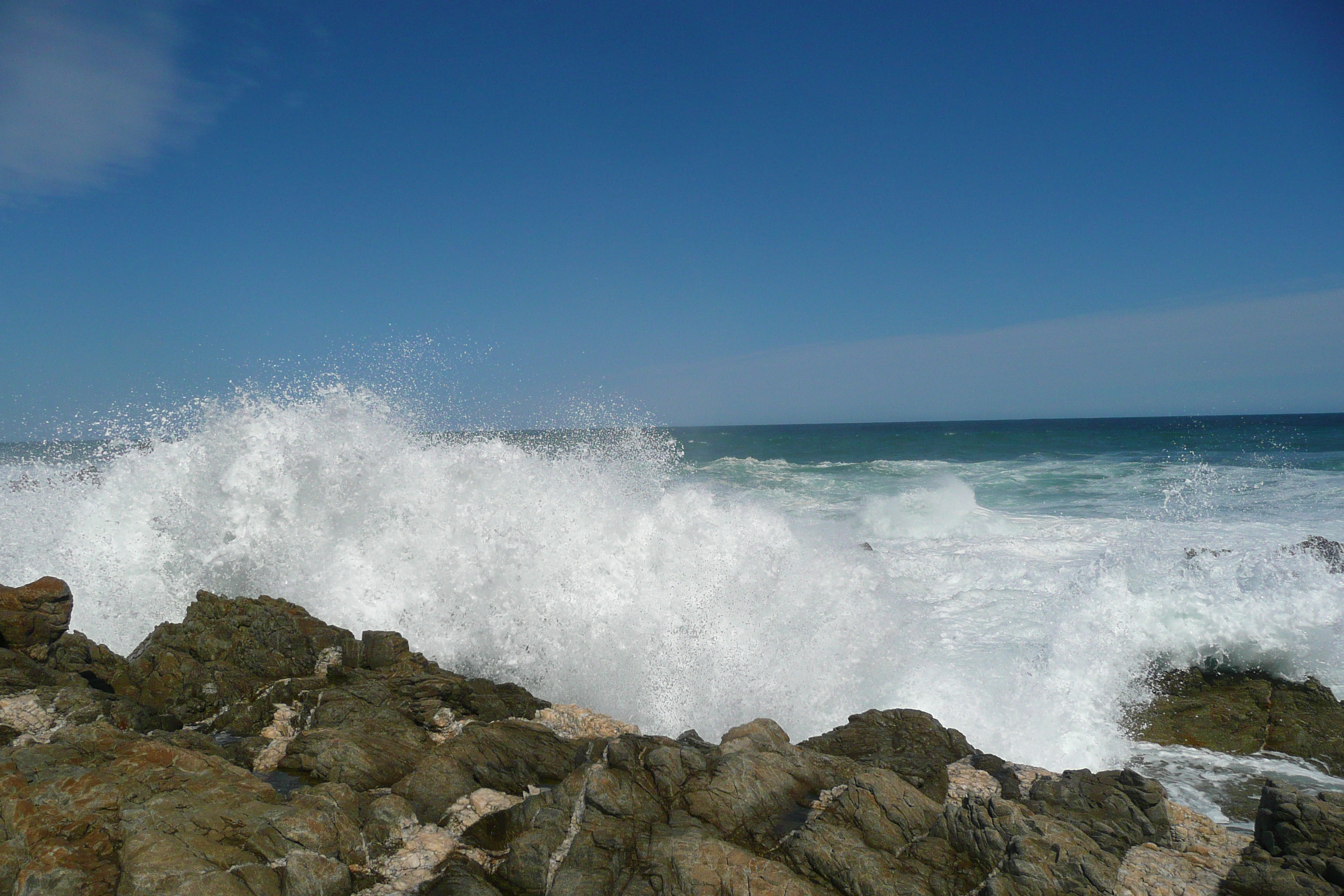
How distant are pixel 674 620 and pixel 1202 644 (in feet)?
20.8

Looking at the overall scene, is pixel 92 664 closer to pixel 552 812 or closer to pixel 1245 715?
pixel 552 812

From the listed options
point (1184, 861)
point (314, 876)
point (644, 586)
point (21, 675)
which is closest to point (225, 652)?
point (21, 675)

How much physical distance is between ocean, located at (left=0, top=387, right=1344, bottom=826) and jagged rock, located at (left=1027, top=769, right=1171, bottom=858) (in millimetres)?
1742

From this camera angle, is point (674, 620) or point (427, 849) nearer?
point (427, 849)

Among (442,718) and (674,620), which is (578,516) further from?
(442,718)

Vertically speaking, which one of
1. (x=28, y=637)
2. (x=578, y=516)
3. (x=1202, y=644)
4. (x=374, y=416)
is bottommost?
(x=1202, y=644)

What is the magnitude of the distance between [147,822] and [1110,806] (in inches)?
210

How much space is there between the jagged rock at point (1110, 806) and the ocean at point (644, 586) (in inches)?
68.6

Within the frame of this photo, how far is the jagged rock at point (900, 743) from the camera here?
4.86 metres

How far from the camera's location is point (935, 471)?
3127 cm

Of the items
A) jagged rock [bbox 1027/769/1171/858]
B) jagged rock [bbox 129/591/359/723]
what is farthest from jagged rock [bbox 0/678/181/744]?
jagged rock [bbox 1027/769/1171/858]

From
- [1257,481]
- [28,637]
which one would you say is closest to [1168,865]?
[28,637]

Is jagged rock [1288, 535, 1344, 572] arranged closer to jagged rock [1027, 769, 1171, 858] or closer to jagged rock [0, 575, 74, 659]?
jagged rock [1027, 769, 1171, 858]

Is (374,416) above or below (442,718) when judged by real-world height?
above
